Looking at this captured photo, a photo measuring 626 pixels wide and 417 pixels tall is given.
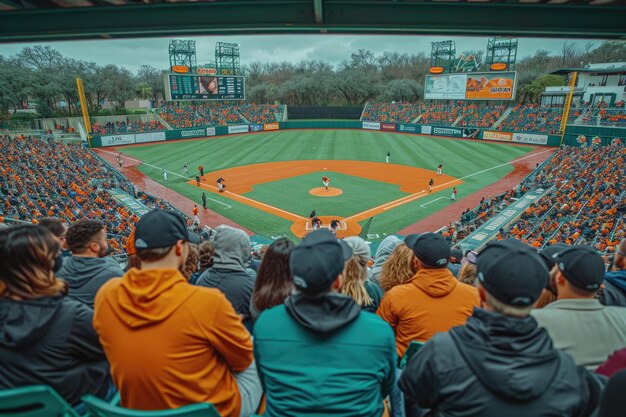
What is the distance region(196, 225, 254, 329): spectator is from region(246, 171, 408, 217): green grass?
16751mm

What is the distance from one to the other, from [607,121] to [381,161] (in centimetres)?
2138

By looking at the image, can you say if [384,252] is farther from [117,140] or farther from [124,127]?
[124,127]

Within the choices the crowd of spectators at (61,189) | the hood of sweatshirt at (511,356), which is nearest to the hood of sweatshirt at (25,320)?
the hood of sweatshirt at (511,356)

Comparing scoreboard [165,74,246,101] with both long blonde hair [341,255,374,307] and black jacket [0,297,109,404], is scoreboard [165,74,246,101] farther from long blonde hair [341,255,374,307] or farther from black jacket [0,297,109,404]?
black jacket [0,297,109,404]

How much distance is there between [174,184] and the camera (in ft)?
87.7

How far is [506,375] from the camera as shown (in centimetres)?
173

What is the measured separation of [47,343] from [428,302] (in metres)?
2.80

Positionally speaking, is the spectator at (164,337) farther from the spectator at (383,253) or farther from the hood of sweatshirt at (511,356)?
the spectator at (383,253)

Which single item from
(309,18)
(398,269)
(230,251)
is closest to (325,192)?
(309,18)

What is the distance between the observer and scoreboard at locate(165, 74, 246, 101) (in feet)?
170

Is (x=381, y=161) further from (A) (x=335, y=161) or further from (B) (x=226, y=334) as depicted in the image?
(B) (x=226, y=334)

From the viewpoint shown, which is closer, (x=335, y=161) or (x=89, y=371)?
(x=89, y=371)

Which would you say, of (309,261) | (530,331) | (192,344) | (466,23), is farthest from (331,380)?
(466,23)

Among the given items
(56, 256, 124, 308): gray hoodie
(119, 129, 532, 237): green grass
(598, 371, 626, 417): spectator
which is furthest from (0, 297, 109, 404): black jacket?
(119, 129, 532, 237): green grass
